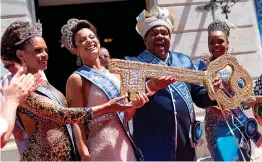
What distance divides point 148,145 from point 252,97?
2.95ft

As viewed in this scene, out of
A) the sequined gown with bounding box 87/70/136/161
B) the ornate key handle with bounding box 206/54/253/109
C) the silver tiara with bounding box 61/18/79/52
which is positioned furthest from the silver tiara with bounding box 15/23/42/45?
the ornate key handle with bounding box 206/54/253/109

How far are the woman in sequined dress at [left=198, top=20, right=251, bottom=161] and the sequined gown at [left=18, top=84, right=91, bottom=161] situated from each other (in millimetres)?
1334

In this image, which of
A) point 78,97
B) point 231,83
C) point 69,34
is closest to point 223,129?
point 231,83

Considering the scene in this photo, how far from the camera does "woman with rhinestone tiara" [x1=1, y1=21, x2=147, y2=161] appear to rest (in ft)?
7.35

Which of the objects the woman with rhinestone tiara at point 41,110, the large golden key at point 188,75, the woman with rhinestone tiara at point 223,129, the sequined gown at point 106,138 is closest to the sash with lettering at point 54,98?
the woman with rhinestone tiara at point 41,110

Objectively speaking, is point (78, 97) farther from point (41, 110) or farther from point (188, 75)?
point (188, 75)

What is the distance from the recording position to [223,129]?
3.30m

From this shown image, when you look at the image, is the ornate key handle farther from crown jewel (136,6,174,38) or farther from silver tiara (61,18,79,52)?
silver tiara (61,18,79,52)

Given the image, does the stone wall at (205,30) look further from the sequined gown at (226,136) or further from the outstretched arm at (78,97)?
the outstretched arm at (78,97)

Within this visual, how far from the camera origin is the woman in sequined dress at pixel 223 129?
3.21 m

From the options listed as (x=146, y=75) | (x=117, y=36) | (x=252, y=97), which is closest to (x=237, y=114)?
(x=252, y=97)

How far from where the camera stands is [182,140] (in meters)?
2.86

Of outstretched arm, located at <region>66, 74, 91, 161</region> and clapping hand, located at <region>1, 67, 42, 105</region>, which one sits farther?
outstretched arm, located at <region>66, 74, 91, 161</region>

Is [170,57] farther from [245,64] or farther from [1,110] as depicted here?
[245,64]
